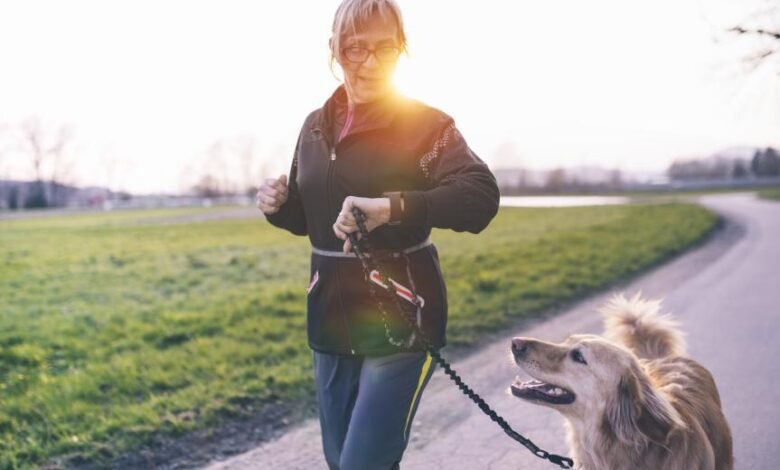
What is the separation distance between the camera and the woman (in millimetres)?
2270

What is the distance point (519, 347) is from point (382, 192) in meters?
1.34

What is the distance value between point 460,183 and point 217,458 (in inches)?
123

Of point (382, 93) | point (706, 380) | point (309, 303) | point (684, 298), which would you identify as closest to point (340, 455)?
point (309, 303)

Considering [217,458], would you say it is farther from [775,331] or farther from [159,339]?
[775,331]

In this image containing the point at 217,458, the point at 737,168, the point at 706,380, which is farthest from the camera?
the point at 737,168

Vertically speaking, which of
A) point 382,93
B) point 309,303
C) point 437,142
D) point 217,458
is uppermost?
point 382,93

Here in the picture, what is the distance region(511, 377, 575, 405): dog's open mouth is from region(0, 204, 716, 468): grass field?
260 cm

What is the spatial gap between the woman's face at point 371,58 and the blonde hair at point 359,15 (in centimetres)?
2

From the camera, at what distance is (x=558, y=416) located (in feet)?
16.0

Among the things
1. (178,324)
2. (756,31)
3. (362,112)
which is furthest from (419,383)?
(756,31)

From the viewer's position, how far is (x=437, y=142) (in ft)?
7.48

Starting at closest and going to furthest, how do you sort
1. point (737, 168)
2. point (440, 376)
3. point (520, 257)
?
1. point (440, 376)
2. point (520, 257)
3. point (737, 168)

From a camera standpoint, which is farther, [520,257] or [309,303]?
[520,257]

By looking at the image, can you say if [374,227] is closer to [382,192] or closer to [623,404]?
[382,192]
